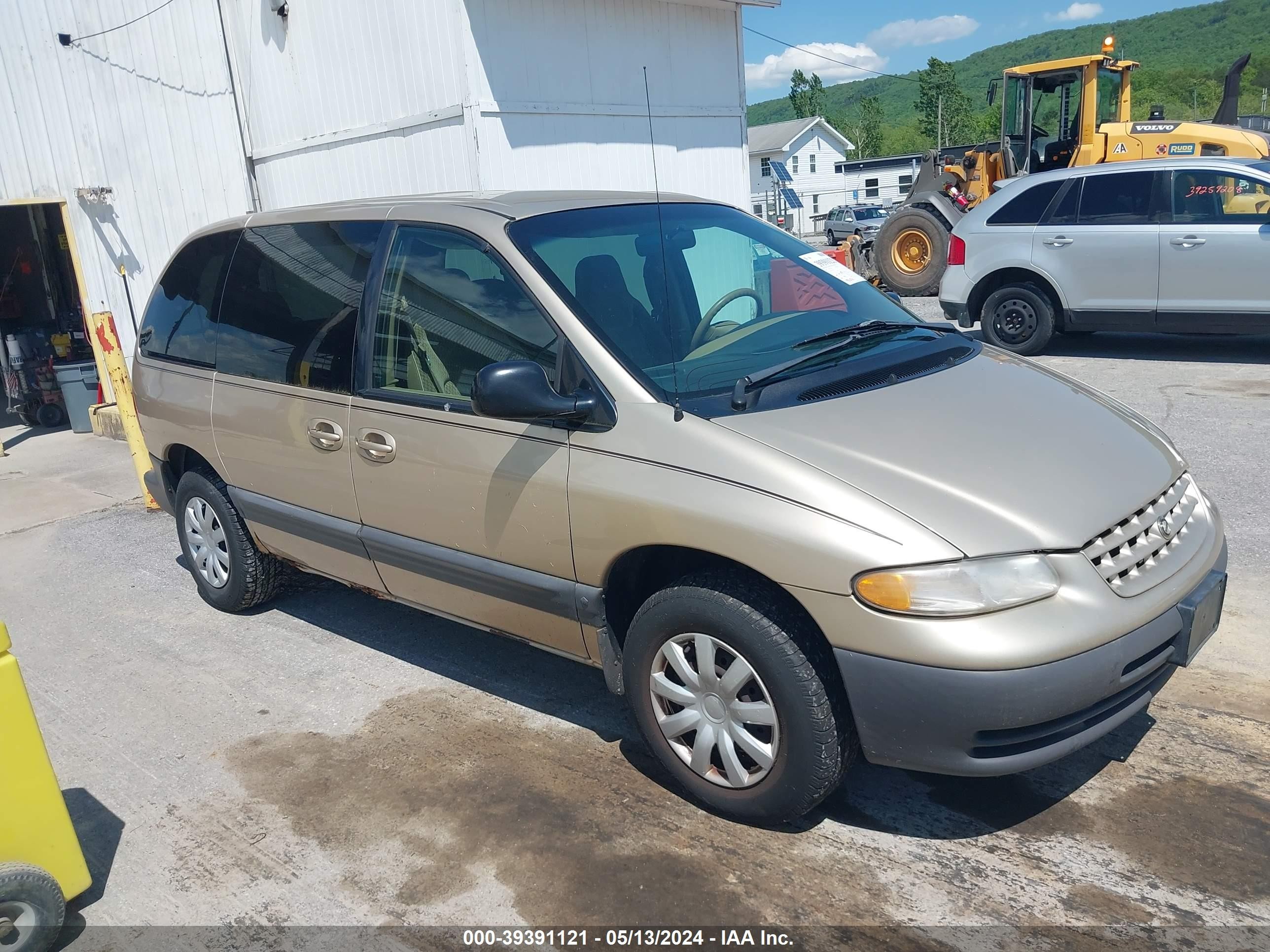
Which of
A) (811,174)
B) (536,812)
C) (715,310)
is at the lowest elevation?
(536,812)

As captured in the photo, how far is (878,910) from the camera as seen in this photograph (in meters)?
2.70

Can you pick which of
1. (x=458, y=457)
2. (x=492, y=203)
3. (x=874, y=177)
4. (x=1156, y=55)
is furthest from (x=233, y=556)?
(x=1156, y=55)


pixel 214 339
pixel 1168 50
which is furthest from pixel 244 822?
pixel 1168 50

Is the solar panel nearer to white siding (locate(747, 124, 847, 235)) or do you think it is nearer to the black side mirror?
white siding (locate(747, 124, 847, 235))

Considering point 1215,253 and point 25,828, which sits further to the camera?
point 1215,253

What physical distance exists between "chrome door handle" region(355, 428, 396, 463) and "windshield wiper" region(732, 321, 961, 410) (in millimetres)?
1349

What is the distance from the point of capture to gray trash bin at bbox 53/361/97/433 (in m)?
11.1

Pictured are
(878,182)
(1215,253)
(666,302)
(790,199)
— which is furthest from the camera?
(878,182)

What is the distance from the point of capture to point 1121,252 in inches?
359

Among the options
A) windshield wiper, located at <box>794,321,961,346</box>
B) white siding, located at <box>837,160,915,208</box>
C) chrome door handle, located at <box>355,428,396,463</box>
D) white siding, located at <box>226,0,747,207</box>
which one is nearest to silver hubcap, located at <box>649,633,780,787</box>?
windshield wiper, located at <box>794,321,961,346</box>

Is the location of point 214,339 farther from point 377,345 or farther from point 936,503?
point 936,503

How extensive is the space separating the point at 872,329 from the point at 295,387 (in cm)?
233

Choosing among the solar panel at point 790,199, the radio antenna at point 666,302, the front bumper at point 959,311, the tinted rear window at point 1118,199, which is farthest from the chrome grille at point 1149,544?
the solar panel at point 790,199

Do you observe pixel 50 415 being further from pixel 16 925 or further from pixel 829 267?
pixel 829 267
